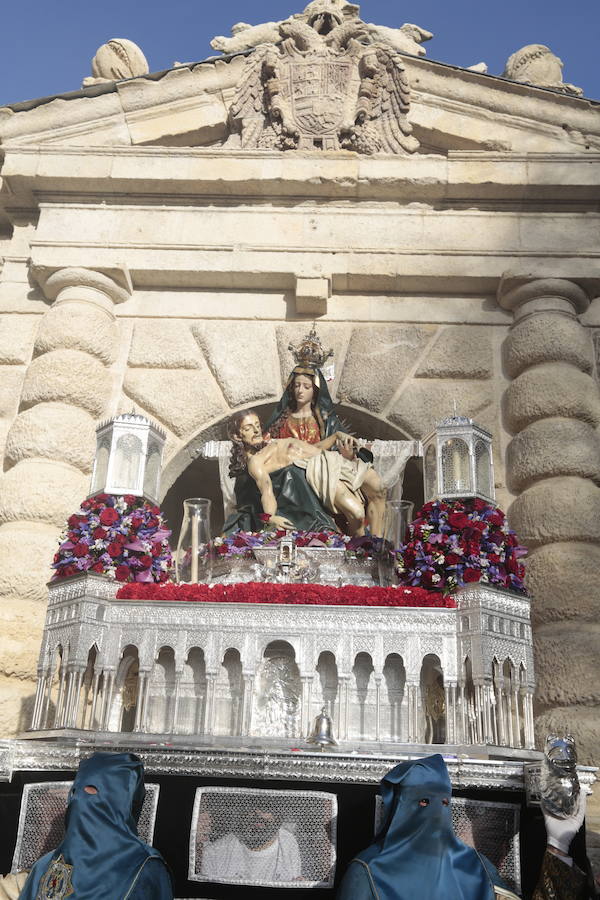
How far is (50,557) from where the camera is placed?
8492 millimetres

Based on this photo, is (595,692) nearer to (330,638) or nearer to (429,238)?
(330,638)

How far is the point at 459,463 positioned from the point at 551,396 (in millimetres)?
1988

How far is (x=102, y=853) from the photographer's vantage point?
4121 mm

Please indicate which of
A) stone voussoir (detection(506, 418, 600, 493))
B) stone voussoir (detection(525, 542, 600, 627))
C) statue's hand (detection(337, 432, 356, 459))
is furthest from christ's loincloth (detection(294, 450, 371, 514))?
stone voussoir (detection(525, 542, 600, 627))

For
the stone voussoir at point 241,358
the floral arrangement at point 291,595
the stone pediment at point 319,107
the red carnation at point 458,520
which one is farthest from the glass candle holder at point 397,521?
the stone pediment at point 319,107

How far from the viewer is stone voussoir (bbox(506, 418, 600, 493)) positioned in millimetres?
8711

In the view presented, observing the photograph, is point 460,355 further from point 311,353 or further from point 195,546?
point 195,546

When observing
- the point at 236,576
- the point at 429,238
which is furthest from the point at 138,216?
the point at 236,576

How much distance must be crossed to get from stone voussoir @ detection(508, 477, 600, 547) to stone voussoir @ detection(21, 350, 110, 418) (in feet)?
13.8

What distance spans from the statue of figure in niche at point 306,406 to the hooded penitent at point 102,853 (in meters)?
5.30

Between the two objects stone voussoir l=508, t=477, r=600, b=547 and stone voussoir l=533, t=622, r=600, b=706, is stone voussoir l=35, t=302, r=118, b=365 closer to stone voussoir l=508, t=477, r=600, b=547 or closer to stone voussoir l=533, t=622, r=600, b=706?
stone voussoir l=508, t=477, r=600, b=547

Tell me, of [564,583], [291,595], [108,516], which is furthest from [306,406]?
[291,595]

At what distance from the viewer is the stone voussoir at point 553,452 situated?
871cm

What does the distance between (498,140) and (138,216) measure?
13.4ft
